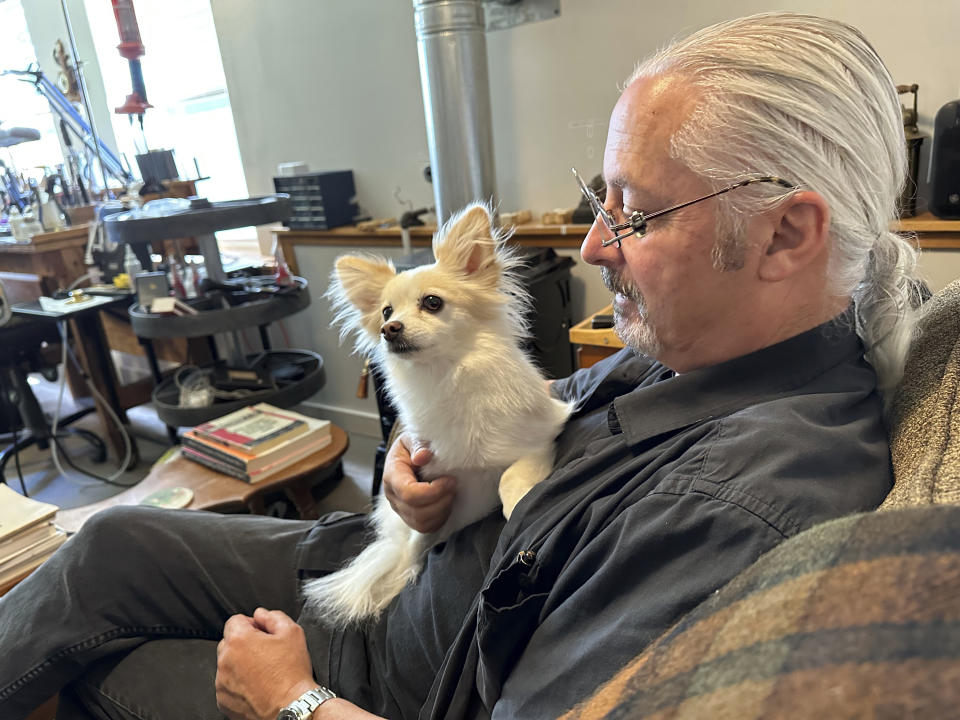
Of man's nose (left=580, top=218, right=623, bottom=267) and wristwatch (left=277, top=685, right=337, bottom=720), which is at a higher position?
man's nose (left=580, top=218, right=623, bottom=267)

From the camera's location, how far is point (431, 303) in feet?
3.63

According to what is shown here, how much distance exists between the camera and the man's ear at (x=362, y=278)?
117 cm

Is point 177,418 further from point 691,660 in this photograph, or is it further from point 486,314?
point 691,660

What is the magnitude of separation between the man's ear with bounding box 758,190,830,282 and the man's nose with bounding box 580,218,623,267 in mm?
191

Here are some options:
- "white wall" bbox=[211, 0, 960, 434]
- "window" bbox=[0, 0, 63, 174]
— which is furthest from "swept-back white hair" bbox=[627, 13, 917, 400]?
"window" bbox=[0, 0, 63, 174]

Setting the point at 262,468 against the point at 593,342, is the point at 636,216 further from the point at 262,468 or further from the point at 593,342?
the point at 262,468

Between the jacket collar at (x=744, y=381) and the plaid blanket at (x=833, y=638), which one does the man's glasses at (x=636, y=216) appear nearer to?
the jacket collar at (x=744, y=381)

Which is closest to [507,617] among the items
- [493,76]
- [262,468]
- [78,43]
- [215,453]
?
[262,468]

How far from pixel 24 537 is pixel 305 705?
88 centimetres

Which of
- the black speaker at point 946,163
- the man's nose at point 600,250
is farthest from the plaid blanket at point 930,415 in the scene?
the black speaker at point 946,163

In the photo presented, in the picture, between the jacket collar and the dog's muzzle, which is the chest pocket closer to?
the jacket collar

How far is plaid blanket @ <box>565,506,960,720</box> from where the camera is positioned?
319 mm

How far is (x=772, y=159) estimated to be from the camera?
0.74 meters

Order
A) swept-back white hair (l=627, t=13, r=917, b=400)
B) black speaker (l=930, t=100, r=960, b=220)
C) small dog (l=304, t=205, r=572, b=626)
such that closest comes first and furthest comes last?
swept-back white hair (l=627, t=13, r=917, b=400)
small dog (l=304, t=205, r=572, b=626)
black speaker (l=930, t=100, r=960, b=220)
